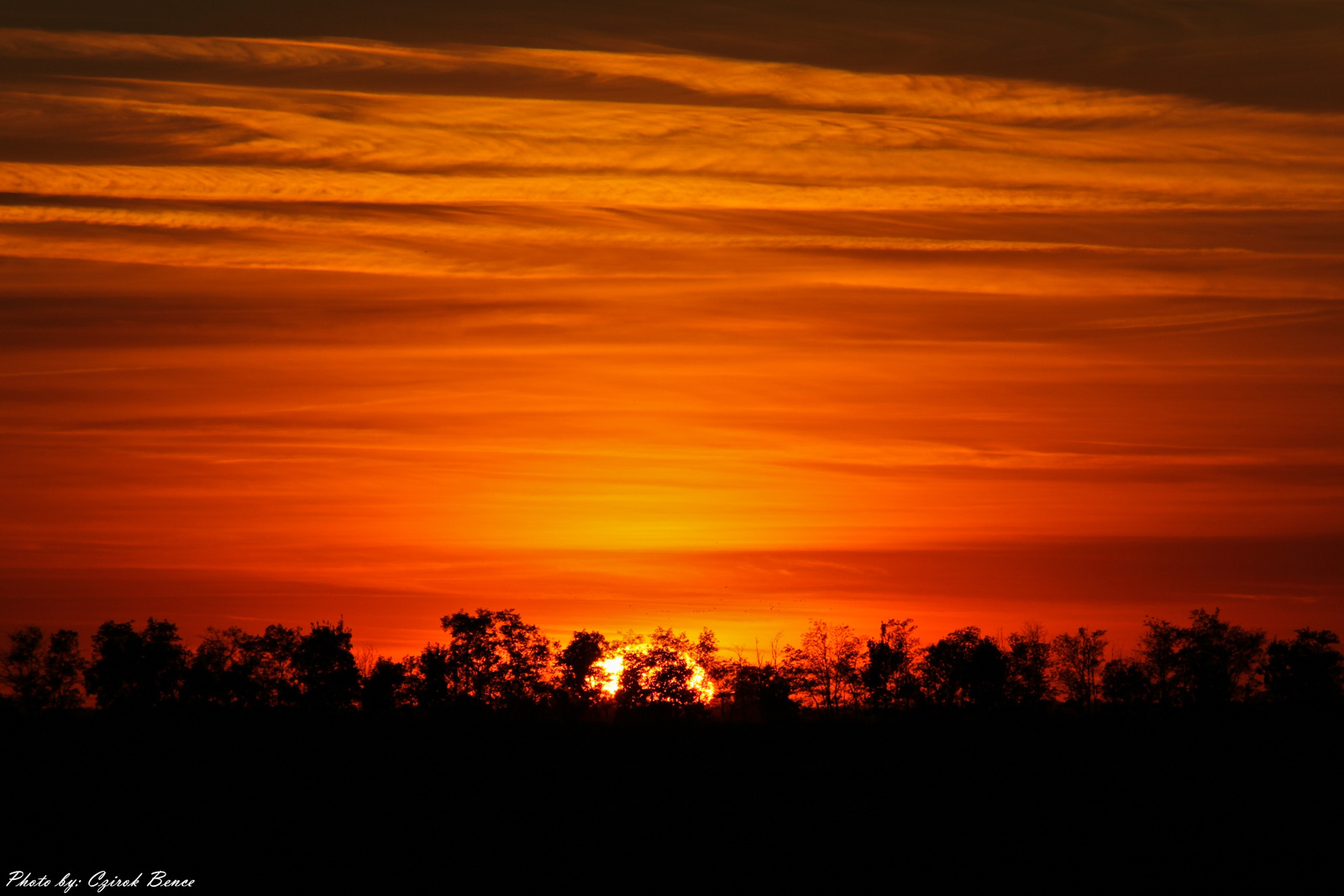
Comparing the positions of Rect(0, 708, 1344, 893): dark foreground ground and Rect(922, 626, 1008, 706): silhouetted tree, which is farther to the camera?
Rect(922, 626, 1008, 706): silhouetted tree

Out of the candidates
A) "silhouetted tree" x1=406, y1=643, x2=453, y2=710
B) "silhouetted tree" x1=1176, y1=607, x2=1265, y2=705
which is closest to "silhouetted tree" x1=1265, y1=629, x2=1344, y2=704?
"silhouetted tree" x1=1176, y1=607, x2=1265, y2=705

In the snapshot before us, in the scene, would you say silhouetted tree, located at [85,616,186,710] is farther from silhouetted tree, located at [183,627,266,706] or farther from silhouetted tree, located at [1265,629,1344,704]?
silhouetted tree, located at [1265,629,1344,704]

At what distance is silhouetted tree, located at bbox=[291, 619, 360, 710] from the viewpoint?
178 m

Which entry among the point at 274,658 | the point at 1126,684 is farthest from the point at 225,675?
the point at 1126,684

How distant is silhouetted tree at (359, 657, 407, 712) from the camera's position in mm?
171000

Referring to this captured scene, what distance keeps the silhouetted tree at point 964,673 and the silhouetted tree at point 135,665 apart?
98.7 metres

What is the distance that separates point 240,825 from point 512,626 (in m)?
107

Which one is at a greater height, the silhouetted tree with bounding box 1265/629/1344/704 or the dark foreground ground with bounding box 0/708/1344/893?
the silhouetted tree with bounding box 1265/629/1344/704

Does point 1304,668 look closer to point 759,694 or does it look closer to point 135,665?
point 759,694

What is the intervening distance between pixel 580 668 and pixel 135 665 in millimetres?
61032

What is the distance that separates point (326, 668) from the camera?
18038 centimetres

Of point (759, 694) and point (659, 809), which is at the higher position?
point (759, 694)

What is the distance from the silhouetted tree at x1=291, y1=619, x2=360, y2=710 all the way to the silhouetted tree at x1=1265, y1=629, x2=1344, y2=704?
374 ft

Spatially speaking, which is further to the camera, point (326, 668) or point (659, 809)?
point (326, 668)
